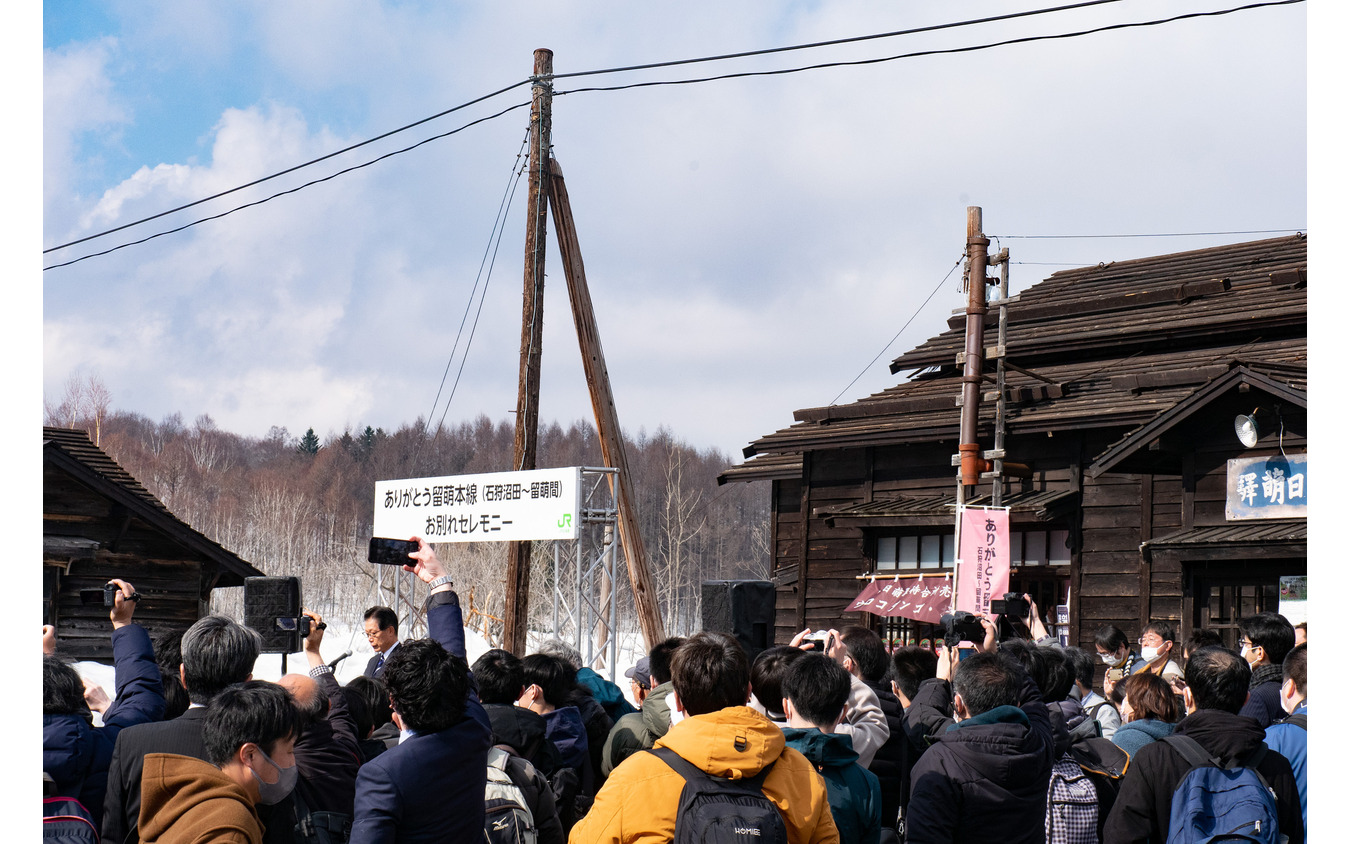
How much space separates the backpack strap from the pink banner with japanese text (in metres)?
12.6

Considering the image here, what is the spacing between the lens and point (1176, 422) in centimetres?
1292

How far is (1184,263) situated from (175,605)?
18.5m

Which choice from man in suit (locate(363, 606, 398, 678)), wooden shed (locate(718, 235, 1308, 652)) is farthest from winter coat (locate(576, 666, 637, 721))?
wooden shed (locate(718, 235, 1308, 652))

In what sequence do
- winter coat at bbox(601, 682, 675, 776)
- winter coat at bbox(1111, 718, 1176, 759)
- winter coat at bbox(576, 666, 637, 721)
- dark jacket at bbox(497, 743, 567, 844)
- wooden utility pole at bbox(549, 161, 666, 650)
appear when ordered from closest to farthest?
1. dark jacket at bbox(497, 743, 567, 844)
2. winter coat at bbox(601, 682, 675, 776)
3. winter coat at bbox(1111, 718, 1176, 759)
4. winter coat at bbox(576, 666, 637, 721)
5. wooden utility pole at bbox(549, 161, 666, 650)

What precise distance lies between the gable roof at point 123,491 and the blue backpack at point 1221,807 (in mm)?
14645

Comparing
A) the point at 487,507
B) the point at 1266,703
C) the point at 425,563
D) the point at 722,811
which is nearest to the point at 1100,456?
the point at 487,507

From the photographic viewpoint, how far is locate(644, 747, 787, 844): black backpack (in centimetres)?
326

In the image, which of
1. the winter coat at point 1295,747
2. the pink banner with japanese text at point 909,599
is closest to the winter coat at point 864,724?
the winter coat at point 1295,747

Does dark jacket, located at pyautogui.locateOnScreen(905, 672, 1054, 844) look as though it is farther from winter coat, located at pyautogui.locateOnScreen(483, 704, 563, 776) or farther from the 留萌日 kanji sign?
the 留萌日 kanji sign

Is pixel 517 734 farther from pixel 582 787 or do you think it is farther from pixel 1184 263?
pixel 1184 263

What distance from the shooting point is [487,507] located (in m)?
13.8

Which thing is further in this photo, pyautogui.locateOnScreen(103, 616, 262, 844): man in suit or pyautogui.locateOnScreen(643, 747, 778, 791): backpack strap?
pyautogui.locateOnScreen(103, 616, 262, 844): man in suit

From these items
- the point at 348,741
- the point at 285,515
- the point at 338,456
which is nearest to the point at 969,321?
the point at 348,741

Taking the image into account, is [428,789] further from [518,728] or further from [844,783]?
[844,783]
